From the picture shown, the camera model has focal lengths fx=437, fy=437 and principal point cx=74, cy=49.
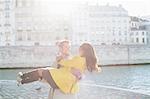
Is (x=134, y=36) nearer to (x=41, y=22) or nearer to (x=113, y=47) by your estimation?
(x=41, y=22)

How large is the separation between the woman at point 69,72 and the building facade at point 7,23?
53.6m

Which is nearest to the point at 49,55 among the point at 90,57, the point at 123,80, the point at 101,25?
the point at 123,80

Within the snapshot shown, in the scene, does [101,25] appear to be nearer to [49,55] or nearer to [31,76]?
[49,55]

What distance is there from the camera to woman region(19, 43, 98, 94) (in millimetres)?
4816

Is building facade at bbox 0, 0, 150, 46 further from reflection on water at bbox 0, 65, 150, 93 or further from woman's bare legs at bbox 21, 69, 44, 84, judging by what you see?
woman's bare legs at bbox 21, 69, 44, 84

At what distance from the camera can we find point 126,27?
6725 cm

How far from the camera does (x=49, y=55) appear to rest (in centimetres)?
4647

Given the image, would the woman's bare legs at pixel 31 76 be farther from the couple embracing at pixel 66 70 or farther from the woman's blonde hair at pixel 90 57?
the woman's blonde hair at pixel 90 57

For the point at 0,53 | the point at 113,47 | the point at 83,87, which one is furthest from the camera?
the point at 113,47

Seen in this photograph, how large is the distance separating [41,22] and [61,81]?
2202 inches

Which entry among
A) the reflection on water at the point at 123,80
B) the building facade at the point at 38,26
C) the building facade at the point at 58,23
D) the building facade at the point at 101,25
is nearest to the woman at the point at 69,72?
the reflection on water at the point at 123,80

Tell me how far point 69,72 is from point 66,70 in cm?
4

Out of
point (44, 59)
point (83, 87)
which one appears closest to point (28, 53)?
point (44, 59)

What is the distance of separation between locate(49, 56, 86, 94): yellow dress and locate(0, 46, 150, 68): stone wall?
3838 centimetres
